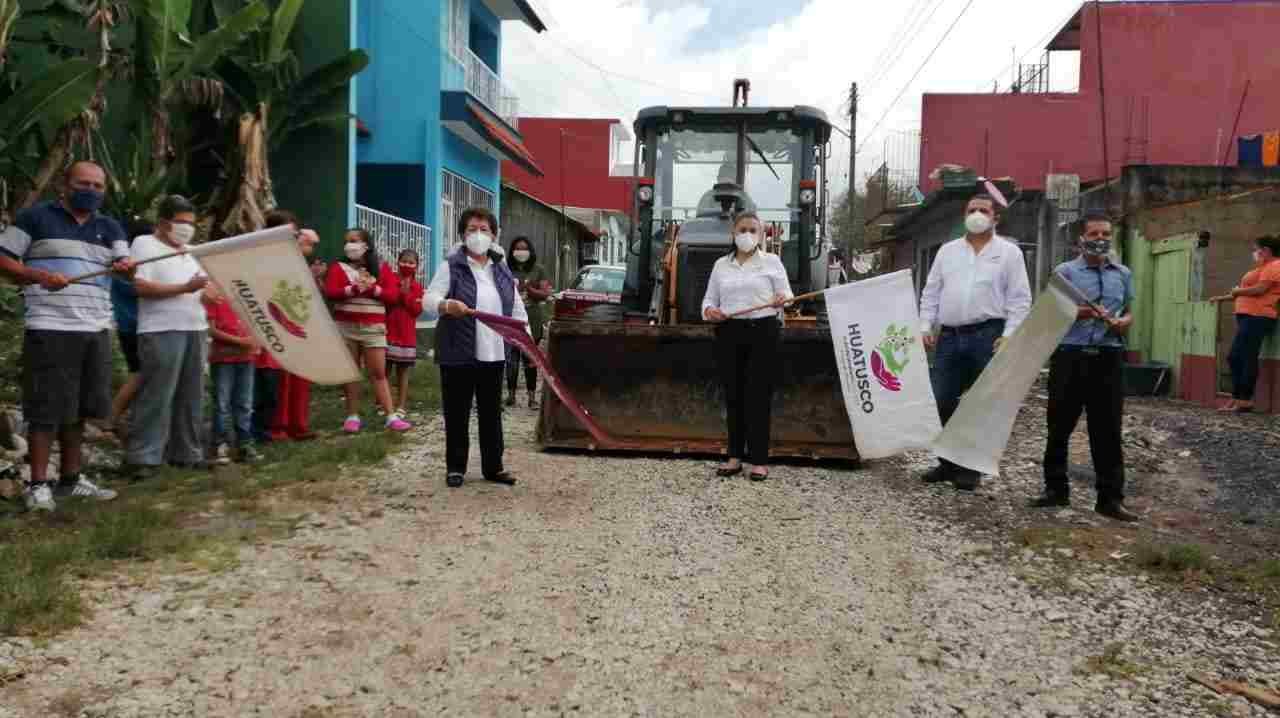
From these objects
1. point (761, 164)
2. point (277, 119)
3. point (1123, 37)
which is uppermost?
point (1123, 37)

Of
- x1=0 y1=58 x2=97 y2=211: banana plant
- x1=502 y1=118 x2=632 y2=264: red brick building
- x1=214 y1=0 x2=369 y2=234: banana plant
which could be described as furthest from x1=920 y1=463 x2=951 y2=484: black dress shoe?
x1=502 y1=118 x2=632 y2=264: red brick building

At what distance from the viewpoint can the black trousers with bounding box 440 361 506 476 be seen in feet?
21.6

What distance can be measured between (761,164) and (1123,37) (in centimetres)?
2061

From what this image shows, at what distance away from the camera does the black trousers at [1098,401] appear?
6.29m

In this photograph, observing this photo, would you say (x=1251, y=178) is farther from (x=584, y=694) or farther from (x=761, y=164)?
(x=584, y=694)

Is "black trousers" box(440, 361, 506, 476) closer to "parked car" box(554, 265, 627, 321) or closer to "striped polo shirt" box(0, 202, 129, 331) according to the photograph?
"striped polo shirt" box(0, 202, 129, 331)

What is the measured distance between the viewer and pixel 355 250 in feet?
27.3

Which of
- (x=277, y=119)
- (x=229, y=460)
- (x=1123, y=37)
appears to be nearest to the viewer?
(x=229, y=460)

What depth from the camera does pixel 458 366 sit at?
6.59 m

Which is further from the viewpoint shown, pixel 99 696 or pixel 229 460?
pixel 229 460

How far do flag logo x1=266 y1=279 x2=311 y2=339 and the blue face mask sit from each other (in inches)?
41.3

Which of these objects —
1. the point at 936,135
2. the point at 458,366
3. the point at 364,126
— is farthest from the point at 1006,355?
the point at 936,135

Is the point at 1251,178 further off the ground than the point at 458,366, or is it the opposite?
the point at 1251,178

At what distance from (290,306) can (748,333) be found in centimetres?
301
